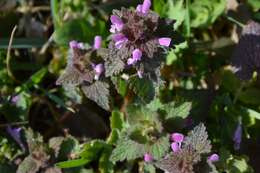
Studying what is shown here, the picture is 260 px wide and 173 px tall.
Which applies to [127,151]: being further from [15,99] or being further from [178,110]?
[15,99]

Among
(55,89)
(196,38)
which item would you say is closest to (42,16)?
(55,89)

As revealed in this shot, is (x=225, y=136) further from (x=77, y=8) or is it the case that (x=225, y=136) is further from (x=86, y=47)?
(x=77, y=8)

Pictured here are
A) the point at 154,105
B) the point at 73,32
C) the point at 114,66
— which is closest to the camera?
the point at 114,66

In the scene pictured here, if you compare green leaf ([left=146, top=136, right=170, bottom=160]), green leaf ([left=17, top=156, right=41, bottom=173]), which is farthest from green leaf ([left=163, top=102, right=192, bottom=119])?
green leaf ([left=17, top=156, right=41, bottom=173])

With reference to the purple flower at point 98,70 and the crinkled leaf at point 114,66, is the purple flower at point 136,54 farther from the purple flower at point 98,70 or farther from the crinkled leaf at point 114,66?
the purple flower at point 98,70

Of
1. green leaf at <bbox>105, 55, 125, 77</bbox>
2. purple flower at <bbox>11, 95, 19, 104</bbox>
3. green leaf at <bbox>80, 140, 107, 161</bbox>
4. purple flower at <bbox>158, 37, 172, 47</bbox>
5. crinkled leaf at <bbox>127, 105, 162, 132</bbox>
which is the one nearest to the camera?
purple flower at <bbox>158, 37, 172, 47</bbox>

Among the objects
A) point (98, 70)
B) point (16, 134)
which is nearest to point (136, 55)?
point (98, 70)

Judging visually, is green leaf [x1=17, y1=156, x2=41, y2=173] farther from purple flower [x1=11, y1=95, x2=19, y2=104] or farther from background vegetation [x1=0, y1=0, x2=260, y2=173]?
purple flower [x1=11, y1=95, x2=19, y2=104]
